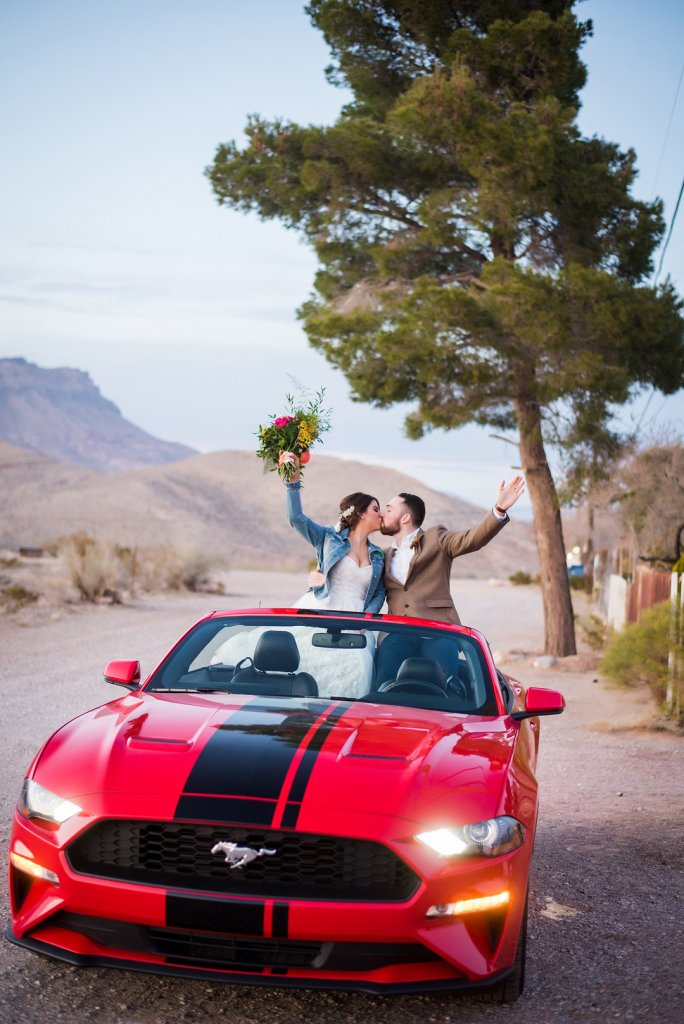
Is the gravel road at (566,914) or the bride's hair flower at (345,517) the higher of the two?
the bride's hair flower at (345,517)

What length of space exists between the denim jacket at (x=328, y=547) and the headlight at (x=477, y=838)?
3.48 m

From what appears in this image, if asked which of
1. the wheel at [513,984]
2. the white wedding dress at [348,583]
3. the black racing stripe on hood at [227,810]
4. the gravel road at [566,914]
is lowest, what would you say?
the gravel road at [566,914]

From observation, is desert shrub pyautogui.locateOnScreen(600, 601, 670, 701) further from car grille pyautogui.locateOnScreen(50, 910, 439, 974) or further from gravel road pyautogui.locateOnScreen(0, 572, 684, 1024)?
car grille pyautogui.locateOnScreen(50, 910, 439, 974)

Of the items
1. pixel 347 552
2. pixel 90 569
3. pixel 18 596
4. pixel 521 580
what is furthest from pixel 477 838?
pixel 521 580

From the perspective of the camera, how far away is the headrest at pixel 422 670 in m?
5.39

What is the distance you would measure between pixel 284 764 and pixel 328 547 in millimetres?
3352

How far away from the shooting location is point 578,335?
16.9 metres

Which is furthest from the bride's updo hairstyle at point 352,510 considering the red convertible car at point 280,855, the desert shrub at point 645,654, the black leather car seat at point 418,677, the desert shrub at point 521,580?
the desert shrub at point 521,580

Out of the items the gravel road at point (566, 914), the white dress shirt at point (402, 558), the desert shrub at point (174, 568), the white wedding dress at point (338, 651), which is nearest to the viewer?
the gravel road at point (566, 914)

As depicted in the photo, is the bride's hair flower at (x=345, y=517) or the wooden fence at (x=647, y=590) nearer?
the bride's hair flower at (x=345, y=517)

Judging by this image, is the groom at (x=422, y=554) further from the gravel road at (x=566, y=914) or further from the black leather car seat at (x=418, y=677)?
the black leather car seat at (x=418, y=677)

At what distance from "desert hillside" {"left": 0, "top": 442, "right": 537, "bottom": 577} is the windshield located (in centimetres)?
7048

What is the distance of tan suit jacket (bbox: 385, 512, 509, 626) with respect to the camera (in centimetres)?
743

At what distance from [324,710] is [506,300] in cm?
1259
